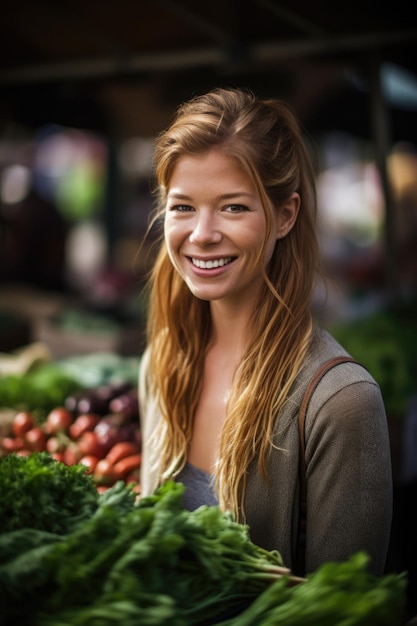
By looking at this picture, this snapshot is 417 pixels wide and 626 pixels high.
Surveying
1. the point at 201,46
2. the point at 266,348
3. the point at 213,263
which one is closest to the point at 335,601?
the point at 266,348

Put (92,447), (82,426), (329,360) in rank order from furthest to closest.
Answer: (82,426) → (92,447) → (329,360)

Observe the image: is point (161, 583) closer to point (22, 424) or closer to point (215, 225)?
point (215, 225)

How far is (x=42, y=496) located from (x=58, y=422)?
2078 mm

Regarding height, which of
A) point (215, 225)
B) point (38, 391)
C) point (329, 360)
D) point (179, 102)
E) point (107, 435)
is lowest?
point (107, 435)

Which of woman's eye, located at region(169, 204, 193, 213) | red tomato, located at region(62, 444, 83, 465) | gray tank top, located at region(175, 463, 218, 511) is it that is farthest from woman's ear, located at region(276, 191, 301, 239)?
red tomato, located at region(62, 444, 83, 465)

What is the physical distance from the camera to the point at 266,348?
82.8 inches

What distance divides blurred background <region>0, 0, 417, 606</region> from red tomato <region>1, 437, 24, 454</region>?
101 centimetres

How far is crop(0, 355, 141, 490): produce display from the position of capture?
322cm

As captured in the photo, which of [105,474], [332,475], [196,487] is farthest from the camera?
[105,474]

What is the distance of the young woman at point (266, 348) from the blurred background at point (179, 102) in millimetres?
295

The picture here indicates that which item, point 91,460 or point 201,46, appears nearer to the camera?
point 91,460

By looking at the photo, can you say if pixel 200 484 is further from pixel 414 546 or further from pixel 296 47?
pixel 296 47

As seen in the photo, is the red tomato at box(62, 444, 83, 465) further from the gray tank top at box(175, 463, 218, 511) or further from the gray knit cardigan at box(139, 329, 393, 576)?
the gray knit cardigan at box(139, 329, 393, 576)

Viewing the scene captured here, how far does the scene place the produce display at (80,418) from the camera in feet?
10.6
